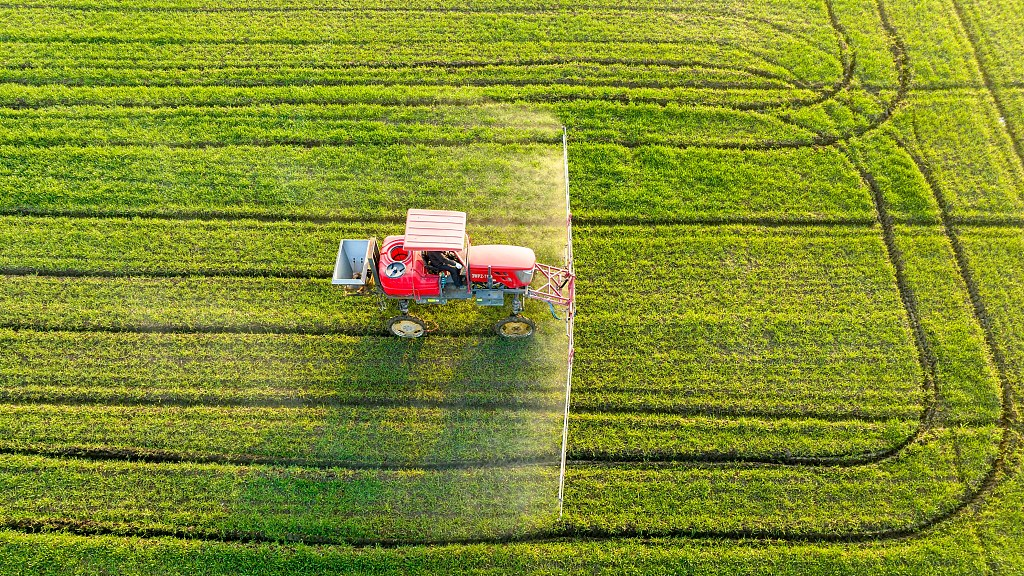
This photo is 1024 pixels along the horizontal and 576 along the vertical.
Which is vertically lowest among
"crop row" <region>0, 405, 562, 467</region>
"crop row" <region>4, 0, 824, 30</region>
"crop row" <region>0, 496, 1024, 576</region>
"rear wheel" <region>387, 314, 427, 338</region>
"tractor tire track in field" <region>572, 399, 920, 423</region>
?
"crop row" <region>0, 496, 1024, 576</region>

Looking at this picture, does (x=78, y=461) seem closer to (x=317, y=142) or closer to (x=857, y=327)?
(x=317, y=142)

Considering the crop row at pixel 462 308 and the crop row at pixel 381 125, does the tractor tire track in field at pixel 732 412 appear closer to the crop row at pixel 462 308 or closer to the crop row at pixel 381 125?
the crop row at pixel 462 308

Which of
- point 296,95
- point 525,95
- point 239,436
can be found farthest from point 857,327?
point 296,95

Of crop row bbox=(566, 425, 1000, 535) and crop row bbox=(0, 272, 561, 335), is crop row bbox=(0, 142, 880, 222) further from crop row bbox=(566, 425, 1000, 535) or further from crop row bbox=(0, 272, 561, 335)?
crop row bbox=(566, 425, 1000, 535)

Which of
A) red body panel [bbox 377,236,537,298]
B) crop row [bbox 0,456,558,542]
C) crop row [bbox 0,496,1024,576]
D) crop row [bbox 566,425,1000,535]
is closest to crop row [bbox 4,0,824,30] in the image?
red body panel [bbox 377,236,537,298]

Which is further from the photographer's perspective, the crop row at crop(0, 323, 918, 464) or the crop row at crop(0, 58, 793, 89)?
the crop row at crop(0, 58, 793, 89)

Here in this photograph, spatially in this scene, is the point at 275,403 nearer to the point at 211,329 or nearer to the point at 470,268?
the point at 211,329

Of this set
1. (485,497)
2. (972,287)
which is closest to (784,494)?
(485,497)
